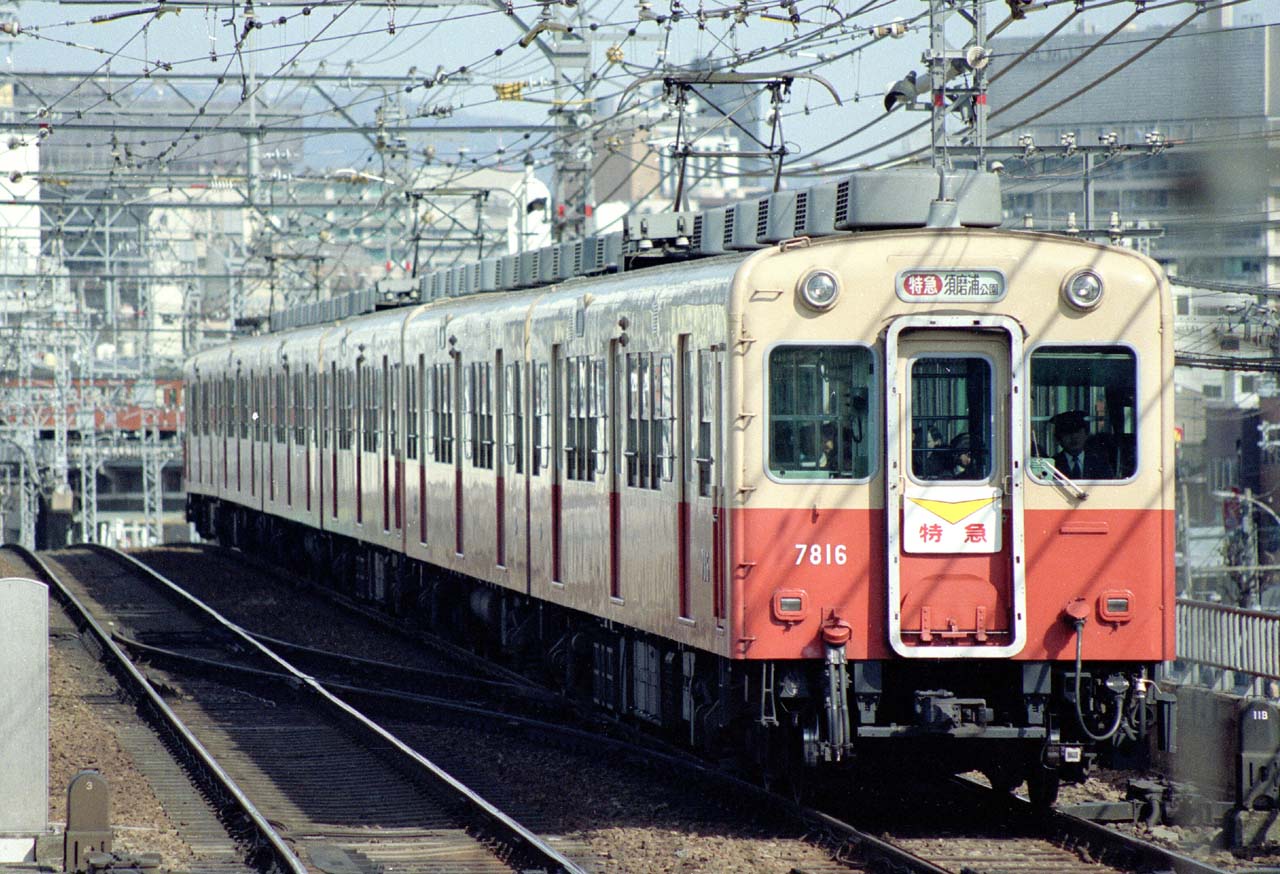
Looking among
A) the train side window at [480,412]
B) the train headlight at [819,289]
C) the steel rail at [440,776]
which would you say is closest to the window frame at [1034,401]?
the train headlight at [819,289]

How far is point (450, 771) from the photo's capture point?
12.0 meters

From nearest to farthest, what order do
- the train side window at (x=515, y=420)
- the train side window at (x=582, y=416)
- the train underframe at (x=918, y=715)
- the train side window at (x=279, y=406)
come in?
the train underframe at (x=918, y=715)
the train side window at (x=582, y=416)
the train side window at (x=515, y=420)
the train side window at (x=279, y=406)

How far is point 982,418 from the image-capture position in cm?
959

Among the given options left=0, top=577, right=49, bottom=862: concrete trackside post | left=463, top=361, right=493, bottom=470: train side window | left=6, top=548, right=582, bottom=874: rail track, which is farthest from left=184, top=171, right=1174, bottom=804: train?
left=463, top=361, right=493, bottom=470: train side window

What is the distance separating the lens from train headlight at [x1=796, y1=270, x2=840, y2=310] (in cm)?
954

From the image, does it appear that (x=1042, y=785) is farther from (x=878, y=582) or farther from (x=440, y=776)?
(x=440, y=776)

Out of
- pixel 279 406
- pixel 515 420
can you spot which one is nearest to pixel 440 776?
pixel 515 420

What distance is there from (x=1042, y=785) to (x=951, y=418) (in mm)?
1852

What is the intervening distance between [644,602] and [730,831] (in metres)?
1.92

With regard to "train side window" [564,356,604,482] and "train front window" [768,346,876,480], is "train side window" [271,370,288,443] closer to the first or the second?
"train side window" [564,356,604,482]

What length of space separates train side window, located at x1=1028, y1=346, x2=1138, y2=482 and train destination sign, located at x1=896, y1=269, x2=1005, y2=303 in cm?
36

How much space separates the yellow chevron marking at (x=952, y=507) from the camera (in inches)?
376

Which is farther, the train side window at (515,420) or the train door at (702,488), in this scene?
the train side window at (515,420)

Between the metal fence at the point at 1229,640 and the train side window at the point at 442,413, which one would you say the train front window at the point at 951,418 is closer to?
the metal fence at the point at 1229,640
